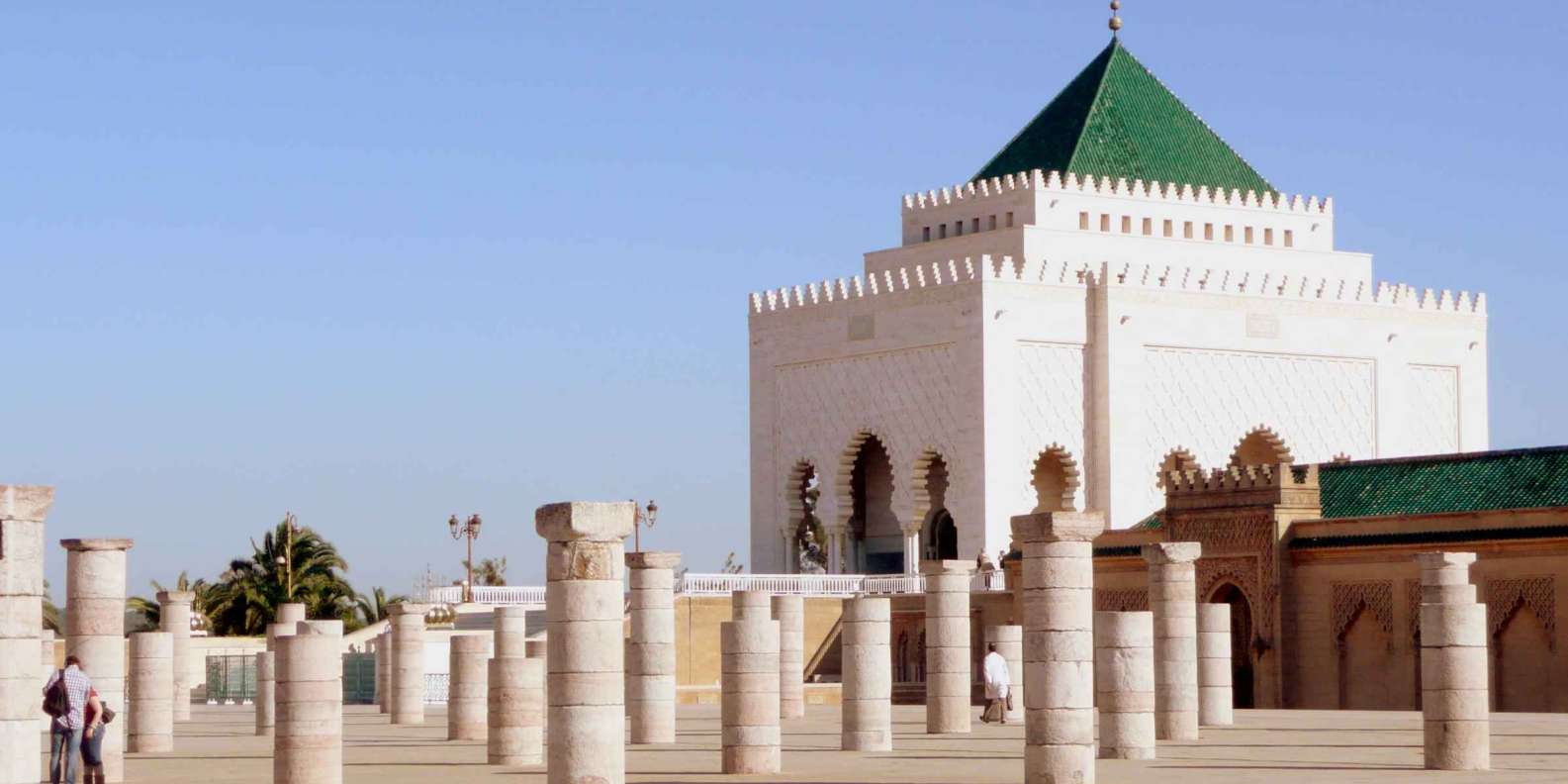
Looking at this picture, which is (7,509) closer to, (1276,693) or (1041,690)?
(1041,690)

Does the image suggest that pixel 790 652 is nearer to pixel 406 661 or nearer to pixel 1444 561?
pixel 406 661

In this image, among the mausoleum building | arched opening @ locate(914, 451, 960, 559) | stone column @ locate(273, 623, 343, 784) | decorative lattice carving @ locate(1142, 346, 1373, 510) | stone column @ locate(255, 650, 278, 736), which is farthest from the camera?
arched opening @ locate(914, 451, 960, 559)

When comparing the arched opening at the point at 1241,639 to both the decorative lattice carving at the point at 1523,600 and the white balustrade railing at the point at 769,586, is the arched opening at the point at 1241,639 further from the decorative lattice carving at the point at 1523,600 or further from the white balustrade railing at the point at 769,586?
the white balustrade railing at the point at 769,586

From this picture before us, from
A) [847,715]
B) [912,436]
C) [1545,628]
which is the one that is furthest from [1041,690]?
[912,436]

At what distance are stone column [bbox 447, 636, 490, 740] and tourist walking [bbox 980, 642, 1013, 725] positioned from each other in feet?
12.9

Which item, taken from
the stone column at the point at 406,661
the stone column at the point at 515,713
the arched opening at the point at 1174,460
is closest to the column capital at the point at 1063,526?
the stone column at the point at 515,713

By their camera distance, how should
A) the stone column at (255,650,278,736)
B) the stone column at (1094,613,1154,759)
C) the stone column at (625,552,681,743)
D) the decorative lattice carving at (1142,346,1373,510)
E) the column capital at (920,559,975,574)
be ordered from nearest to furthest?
the stone column at (1094,613,1154,759) → the stone column at (625,552,681,743) → the column capital at (920,559,975,574) → the stone column at (255,650,278,736) → the decorative lattice carving at (1142,346,1373,510)

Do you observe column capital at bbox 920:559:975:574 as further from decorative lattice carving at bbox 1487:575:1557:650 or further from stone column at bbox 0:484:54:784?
stone column at bbox 0:484:54:784

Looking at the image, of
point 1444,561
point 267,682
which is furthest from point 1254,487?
point 1444,561

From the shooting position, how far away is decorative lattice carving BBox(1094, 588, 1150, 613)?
26938 mm

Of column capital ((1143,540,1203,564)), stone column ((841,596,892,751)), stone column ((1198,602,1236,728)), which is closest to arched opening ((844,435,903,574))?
stone column ((1198,602,1236,728))

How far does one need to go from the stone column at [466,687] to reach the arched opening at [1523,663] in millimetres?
9219

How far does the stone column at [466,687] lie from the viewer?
63.2 ft

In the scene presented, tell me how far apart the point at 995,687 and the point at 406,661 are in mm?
5443
